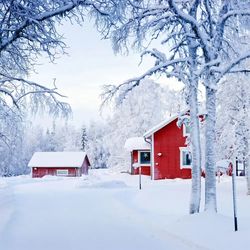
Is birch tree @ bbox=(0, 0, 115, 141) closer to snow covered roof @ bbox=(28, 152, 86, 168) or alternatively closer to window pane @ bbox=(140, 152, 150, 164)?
window pane @ bbox=(140, 152, 150, 164)

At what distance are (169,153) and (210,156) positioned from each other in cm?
2336

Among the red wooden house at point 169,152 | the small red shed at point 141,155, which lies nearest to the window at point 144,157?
the small red shed at point 141,155

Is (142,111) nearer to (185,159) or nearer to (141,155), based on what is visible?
(141,155)

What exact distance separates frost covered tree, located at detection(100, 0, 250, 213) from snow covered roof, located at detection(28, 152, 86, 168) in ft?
134

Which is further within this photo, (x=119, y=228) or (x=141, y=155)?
(x=141, y=155)

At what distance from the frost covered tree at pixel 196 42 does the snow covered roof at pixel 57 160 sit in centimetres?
4099

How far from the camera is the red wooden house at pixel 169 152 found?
113 feet

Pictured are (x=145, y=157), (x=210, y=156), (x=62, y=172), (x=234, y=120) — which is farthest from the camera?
(x=62, y=172)

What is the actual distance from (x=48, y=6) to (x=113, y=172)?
42358 millimetres

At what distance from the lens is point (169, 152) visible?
113ft

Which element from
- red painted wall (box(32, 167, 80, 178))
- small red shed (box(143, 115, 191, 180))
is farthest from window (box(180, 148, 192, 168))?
red painted wall (box(32, 167, 80, 178))

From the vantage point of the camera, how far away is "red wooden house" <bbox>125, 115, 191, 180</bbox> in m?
34.3

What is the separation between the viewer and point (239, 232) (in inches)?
341

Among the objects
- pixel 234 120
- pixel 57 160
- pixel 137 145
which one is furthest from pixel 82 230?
pixel 57 160
